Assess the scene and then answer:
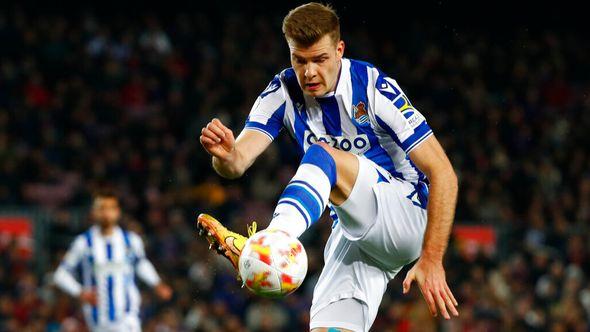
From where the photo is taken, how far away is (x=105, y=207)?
10852 mm

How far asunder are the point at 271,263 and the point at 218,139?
0.98 metres

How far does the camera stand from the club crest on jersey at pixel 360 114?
5691mm

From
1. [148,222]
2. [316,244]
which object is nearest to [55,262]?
[148,222]

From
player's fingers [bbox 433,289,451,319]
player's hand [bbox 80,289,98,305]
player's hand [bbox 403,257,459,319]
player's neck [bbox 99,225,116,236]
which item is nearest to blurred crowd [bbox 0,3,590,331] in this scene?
player's neck [bbox 99,225,116,236]

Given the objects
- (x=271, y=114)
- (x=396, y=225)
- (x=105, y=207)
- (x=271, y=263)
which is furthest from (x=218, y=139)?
(x=105, y=207)

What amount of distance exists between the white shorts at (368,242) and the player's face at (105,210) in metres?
5.09

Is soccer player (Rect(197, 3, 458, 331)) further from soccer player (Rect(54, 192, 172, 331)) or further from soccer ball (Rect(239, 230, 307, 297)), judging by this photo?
soccer player (Rect(54, 192, 172, 331))

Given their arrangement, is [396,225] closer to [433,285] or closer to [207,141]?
[433,285]

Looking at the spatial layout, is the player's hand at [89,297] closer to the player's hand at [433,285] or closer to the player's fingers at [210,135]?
the player's fingers at [210,135]

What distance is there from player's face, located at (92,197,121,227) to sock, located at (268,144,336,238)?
238 inches

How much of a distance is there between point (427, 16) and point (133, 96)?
26.5 feet

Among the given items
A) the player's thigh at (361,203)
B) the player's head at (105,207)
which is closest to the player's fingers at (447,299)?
the player's thigh at (361,203)

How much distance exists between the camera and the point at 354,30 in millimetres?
20672

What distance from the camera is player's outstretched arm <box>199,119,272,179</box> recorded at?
17.5ft
